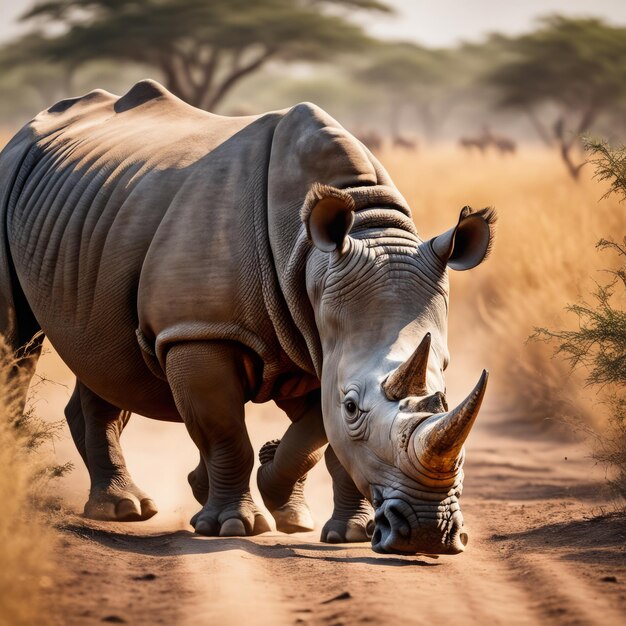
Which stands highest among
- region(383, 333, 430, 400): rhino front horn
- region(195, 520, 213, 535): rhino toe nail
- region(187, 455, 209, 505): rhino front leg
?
region(383, 333, 430, 400): rhino front horn

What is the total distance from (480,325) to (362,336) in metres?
7.58

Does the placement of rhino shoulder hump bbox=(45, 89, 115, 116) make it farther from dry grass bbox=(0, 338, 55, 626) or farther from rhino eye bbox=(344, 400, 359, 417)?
rhino eye bbox=(344, 400, 359, 417)

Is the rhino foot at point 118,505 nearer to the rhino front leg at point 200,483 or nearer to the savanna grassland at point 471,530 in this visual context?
the savanna grassland at point 471,530

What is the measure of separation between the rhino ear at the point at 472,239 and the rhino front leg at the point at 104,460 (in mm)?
2442

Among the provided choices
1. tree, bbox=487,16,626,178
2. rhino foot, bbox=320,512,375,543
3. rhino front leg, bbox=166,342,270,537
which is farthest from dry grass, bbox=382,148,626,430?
tree, bbox=487,16,626,178

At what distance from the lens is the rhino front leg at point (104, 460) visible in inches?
289

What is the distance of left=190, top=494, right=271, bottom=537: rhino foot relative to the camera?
6.34 metres

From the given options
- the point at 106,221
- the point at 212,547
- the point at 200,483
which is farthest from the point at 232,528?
the point at 106,221

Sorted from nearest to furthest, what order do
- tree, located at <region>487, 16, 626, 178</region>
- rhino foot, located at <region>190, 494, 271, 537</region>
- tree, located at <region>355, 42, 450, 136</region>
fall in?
rhino foot, located at <region>190, 494, 271, 537</region>, tree, located at <region>487, 16, 626, 178</region>, tree, located at <region>355, 42, 450, 136</region>

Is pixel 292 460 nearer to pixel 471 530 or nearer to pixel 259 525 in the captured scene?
pixel 259 525

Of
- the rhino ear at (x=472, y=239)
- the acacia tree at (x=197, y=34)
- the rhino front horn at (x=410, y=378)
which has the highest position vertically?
the acacia tree at (x=197, y=34)

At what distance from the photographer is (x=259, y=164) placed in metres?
6.45

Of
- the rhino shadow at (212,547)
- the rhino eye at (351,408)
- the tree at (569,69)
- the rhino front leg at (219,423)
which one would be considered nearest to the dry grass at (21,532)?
the rhino shadow at (212,547)

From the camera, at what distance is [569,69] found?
30875 millimetres
